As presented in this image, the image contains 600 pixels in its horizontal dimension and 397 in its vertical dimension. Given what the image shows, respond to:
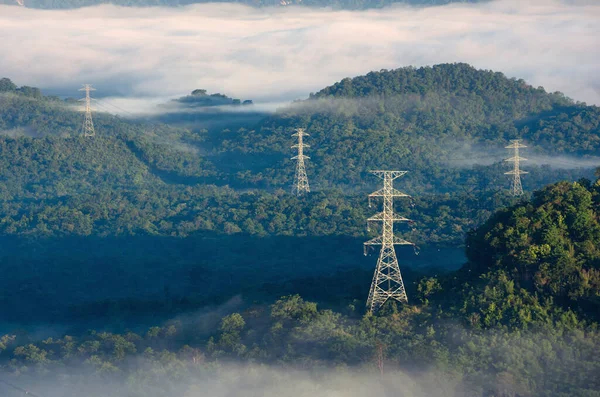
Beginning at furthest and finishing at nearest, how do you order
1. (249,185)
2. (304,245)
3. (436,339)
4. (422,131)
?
(422,131) → (249,185) → (304,245) → (436,339)

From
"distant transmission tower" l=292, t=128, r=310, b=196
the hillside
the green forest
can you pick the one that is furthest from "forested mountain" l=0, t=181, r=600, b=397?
the hillside

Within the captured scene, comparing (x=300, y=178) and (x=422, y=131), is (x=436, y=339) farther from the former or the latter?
(x=422, y=131)

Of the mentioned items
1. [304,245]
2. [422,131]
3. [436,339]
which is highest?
[422,131]

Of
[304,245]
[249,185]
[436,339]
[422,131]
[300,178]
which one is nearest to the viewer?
[436,339]

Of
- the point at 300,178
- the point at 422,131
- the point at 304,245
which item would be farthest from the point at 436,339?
the point at 422,131

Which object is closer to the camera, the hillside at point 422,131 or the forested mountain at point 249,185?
the forested mountain at point 249,185

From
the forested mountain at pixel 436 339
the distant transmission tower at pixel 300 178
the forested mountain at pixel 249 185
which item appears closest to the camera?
the forested mountain at pixel 436 339

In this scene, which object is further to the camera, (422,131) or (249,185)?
(422,131)

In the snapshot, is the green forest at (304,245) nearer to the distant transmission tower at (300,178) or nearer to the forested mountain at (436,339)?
the forested mountain at (436,339)

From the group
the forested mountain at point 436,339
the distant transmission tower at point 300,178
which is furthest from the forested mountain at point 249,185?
the forested mountain at point 436,339

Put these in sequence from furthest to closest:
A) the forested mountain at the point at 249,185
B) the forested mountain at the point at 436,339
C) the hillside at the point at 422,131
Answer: the hillside at the point at 422,131 < the forested mountain at the point at 249,185 < the forested mountain at the point at 436,339
